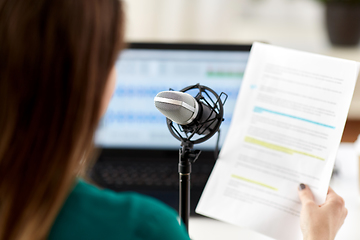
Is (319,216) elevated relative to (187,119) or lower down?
lower down

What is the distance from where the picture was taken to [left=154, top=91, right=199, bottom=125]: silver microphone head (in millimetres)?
564

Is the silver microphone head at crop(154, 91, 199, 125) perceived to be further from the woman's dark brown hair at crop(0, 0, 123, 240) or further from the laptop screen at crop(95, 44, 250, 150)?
the laptop screen at crop(95, 44, 250, 150)

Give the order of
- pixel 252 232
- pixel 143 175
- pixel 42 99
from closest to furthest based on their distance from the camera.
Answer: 1. pixel 42 99
2. pixel 252 232
3. pixel 143 175

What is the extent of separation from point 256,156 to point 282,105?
109 mm

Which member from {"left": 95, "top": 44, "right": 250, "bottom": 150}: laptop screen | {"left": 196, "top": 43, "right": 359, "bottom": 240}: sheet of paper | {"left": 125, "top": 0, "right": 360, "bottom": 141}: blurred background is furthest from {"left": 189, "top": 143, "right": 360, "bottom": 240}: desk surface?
{"left": 125, "top": 0, "right": 360, "bottom": 141}: blurred background

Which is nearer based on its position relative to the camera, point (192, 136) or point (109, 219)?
point (109, 219)

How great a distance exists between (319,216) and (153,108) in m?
0.55

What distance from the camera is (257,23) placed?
99.8 inches

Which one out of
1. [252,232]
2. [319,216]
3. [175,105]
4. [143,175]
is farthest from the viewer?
[143,175]

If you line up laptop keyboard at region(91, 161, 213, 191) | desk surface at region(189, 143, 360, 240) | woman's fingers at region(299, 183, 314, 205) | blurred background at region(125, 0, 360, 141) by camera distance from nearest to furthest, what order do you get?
woman's fingers at region(299, 183, 314, 205) < desk surface at region(189, 143, 360, 240) < laptop keyboard at region(91, 161, 213, 191) < blurred background at region(125, 0, 360, 141)

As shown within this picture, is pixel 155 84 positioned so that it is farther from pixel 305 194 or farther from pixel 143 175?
pixel 305 194

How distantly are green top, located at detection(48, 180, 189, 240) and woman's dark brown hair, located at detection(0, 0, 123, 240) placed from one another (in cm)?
2

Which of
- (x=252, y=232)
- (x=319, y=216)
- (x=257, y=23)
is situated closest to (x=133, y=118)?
(x=252, y=232)

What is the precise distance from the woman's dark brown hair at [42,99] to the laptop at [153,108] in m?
0.58
